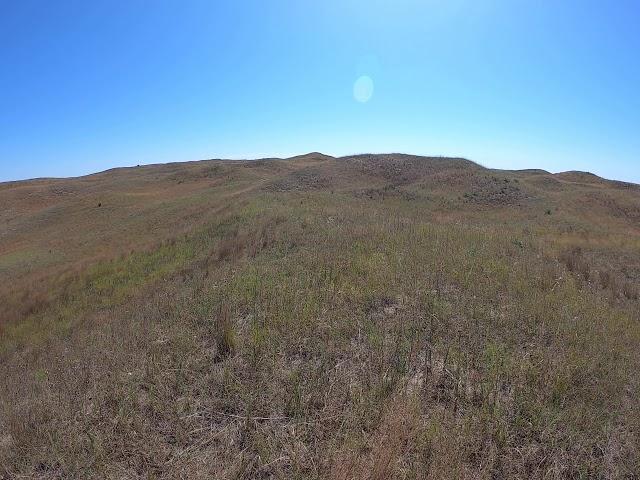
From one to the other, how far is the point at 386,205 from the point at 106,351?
21.5 metres

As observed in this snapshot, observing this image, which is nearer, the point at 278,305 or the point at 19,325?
the point at 278,305

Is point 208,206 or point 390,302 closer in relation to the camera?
point 390,302

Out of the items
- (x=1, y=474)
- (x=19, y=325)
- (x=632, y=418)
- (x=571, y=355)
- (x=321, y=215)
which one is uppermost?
(x=321, y=215)

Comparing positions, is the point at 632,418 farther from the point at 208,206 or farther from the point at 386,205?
the point at 208,206

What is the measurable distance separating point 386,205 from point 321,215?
1066cm

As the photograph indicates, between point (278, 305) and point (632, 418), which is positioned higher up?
point (278, 305)

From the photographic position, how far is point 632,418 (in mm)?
3750

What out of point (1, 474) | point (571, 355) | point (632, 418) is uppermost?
point (571, 355)

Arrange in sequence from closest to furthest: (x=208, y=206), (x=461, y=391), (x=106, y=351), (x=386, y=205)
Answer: (x=461, y=391)
(x=106, y=351)
(x=386, y=205)
(x=208, y=206)

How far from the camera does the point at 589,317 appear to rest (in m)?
5.97

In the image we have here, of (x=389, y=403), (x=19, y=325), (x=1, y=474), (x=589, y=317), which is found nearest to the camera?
(x=1, y=474)

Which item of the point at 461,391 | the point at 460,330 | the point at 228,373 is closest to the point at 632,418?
the point at 461,391

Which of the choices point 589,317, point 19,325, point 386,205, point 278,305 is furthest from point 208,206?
point 589,317

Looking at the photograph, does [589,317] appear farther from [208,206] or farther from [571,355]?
[208,206]
